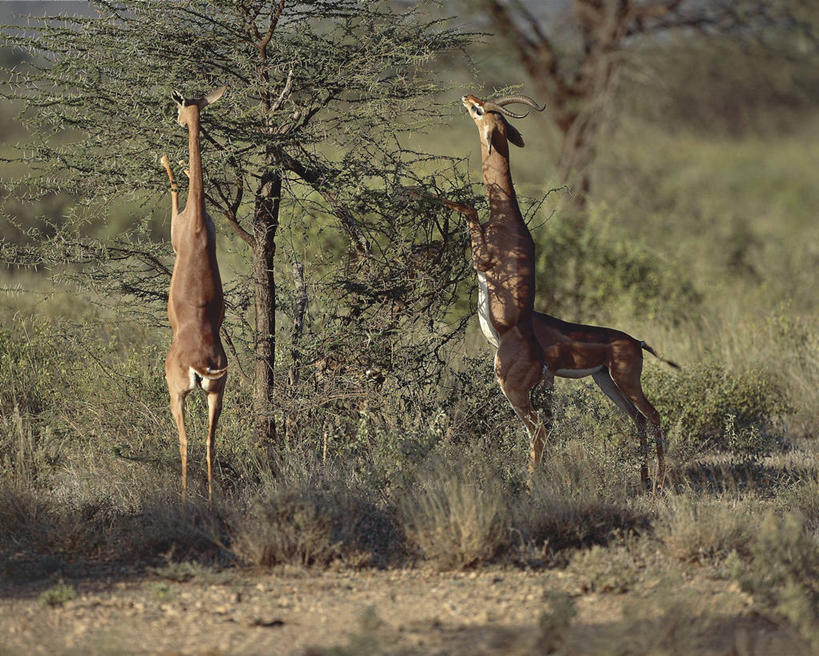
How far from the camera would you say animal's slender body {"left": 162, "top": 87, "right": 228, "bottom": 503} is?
6.16 meters

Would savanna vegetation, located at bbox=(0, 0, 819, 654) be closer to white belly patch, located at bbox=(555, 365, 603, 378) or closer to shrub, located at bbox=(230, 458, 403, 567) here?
shrub, located at bbox=(230, 458, 403, 567)

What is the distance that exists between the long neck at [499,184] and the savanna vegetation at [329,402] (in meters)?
0.48

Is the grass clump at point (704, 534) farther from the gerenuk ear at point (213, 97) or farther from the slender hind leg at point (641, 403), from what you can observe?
the gerenuk ear at point (213, 97)

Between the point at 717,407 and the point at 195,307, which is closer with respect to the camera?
the point at 195,307

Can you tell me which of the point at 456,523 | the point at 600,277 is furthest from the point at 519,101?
the point at 600,277

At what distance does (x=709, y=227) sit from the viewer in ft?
65.7

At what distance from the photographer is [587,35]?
1942 centimetres

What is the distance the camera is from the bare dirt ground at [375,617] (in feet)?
15.3

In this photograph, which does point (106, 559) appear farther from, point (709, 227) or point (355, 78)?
point (709, 227)

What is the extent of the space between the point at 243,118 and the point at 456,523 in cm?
312

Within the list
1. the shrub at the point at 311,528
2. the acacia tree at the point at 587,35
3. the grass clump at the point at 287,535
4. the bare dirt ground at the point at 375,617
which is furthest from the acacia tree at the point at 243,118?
the acacia tree at the point at 587,35

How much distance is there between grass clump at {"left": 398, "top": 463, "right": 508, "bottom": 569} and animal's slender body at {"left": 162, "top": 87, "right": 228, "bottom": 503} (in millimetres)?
1277

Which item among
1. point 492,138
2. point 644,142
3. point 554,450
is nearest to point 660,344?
point 554,450

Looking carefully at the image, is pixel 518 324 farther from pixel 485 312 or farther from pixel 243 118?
pixel 243 118
